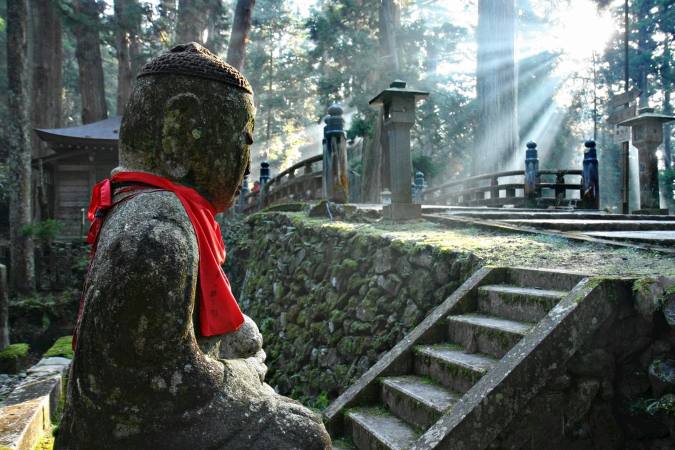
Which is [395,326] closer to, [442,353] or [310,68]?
[442,353]

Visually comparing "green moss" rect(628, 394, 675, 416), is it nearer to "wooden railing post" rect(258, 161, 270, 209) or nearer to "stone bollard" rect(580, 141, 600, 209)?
"stone bollard" rect(580, 141, 600, 209)

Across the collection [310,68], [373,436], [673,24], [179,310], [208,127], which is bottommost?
[373,436]

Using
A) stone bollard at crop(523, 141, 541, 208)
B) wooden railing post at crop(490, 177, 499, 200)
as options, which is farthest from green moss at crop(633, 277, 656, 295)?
wooden railing post at crop(490, 177, 499, 200)

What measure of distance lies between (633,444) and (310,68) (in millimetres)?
21782

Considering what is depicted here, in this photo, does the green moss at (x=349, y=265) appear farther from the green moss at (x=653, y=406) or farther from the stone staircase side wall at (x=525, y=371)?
the green moss at (x=653, y=406)

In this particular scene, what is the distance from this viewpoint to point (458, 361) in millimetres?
3723

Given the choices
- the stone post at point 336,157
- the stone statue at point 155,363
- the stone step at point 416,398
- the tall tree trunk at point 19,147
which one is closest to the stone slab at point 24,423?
the stone statue at point 155,363

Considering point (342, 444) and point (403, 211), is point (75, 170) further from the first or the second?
point (342, 444)

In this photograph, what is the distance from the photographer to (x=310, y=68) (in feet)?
76.2

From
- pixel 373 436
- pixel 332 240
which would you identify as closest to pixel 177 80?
pixel 373 436

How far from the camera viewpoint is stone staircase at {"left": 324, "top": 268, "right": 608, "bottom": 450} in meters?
3.10

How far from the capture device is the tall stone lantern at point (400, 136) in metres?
7.18

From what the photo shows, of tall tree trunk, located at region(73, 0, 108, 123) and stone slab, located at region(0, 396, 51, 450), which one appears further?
tall tree trunk, located at region(73, 0, 108, 123)

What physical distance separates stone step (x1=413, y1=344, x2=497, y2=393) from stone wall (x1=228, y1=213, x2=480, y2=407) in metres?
0.78
